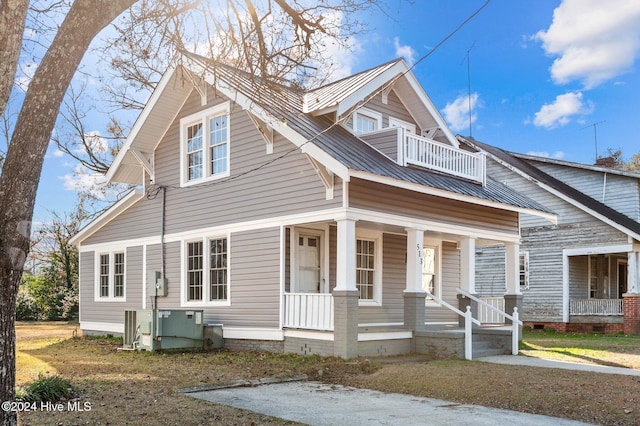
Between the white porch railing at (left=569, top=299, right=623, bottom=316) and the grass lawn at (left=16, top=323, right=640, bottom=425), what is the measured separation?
930cm

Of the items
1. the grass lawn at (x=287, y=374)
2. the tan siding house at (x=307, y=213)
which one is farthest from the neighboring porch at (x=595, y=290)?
the grass lawn at (x=287, y=374)

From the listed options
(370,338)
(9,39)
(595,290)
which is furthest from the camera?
(595,290)

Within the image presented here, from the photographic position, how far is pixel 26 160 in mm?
5754

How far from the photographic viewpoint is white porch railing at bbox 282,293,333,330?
13.5m

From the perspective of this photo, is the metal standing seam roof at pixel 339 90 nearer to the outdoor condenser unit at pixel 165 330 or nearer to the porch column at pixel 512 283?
the outdoor condenser unit at pixel 165 330

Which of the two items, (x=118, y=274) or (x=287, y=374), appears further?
(x=118, y=274)

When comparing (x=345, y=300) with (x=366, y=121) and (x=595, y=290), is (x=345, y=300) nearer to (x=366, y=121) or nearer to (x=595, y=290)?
(x=366, y=121)

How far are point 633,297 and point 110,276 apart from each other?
723 inches

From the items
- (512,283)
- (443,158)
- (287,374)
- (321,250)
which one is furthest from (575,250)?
(287,374)

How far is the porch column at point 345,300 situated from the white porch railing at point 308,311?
12.5 inches

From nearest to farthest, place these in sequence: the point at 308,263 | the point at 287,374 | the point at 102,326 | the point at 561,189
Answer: the point at 287,374
the point at 308,263
the point at 102,326
the point at 561,189

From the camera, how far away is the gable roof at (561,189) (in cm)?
2369

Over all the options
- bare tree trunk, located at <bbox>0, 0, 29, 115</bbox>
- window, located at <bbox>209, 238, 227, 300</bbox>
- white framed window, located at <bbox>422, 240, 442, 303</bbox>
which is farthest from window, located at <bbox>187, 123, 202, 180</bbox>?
bare tree trunk, located at <bbox>0, 0, 29, 115</bbox>

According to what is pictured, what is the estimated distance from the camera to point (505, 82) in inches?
1171
